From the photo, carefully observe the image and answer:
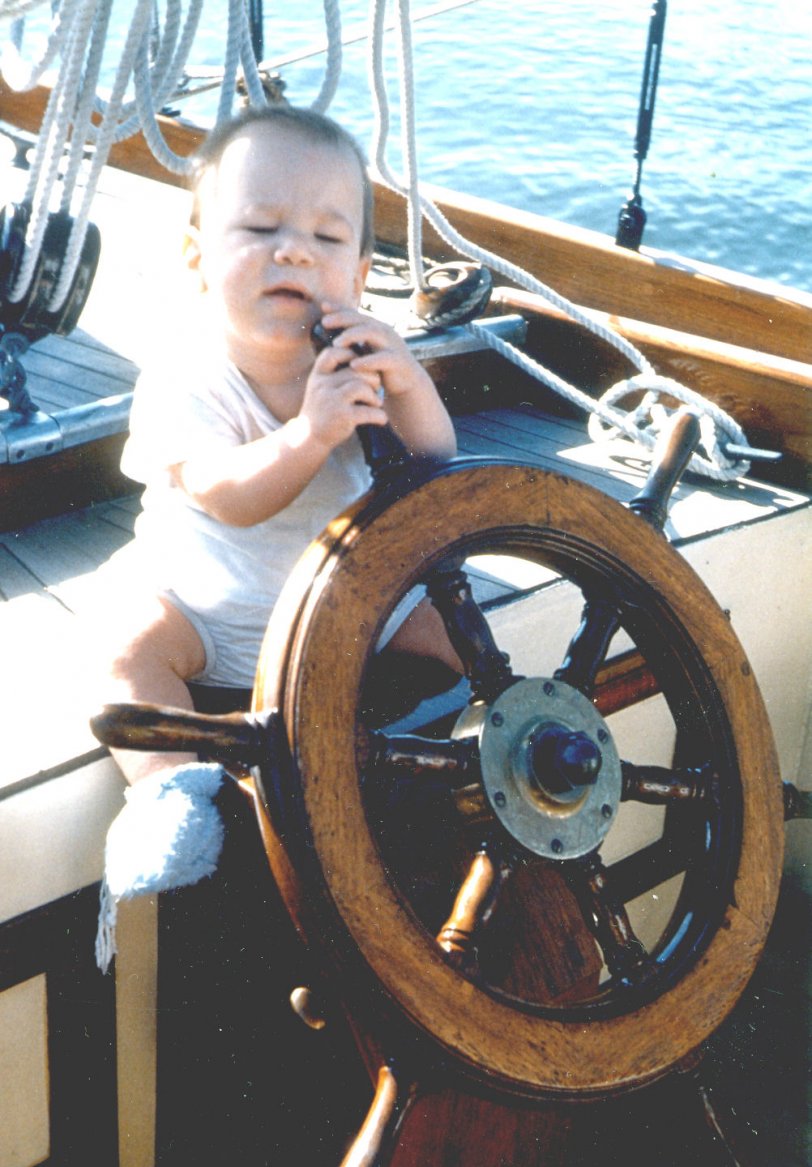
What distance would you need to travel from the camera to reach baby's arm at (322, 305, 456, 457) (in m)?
1.10

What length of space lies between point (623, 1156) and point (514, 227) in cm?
185

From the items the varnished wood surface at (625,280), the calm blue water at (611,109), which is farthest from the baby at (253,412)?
the calm blue water at (611,109)

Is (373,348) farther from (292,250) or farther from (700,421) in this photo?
(700,421)

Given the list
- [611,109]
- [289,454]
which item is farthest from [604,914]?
[611,109]

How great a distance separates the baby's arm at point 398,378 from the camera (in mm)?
1098

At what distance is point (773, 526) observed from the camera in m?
1.93

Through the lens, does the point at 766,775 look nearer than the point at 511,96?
Yes

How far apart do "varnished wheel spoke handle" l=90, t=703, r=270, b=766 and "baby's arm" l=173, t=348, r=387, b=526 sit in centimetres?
26

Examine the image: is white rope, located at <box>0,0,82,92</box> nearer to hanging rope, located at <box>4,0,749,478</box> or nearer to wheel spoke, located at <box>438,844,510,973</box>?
hanging rope, located at <box>4,0,749,478</box>

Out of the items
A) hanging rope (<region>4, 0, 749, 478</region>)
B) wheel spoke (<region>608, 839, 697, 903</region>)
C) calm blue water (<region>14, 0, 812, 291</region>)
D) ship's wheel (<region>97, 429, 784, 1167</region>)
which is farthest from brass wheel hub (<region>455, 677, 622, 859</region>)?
calm blue water (<region>14, 0, 812, 291</region>)

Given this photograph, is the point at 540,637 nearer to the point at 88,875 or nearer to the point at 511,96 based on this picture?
the point at 88,875

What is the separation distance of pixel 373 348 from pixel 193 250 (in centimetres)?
27

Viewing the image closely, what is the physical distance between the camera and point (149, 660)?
47.6 inches

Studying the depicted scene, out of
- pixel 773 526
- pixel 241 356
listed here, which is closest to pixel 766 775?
pixel 241 356
